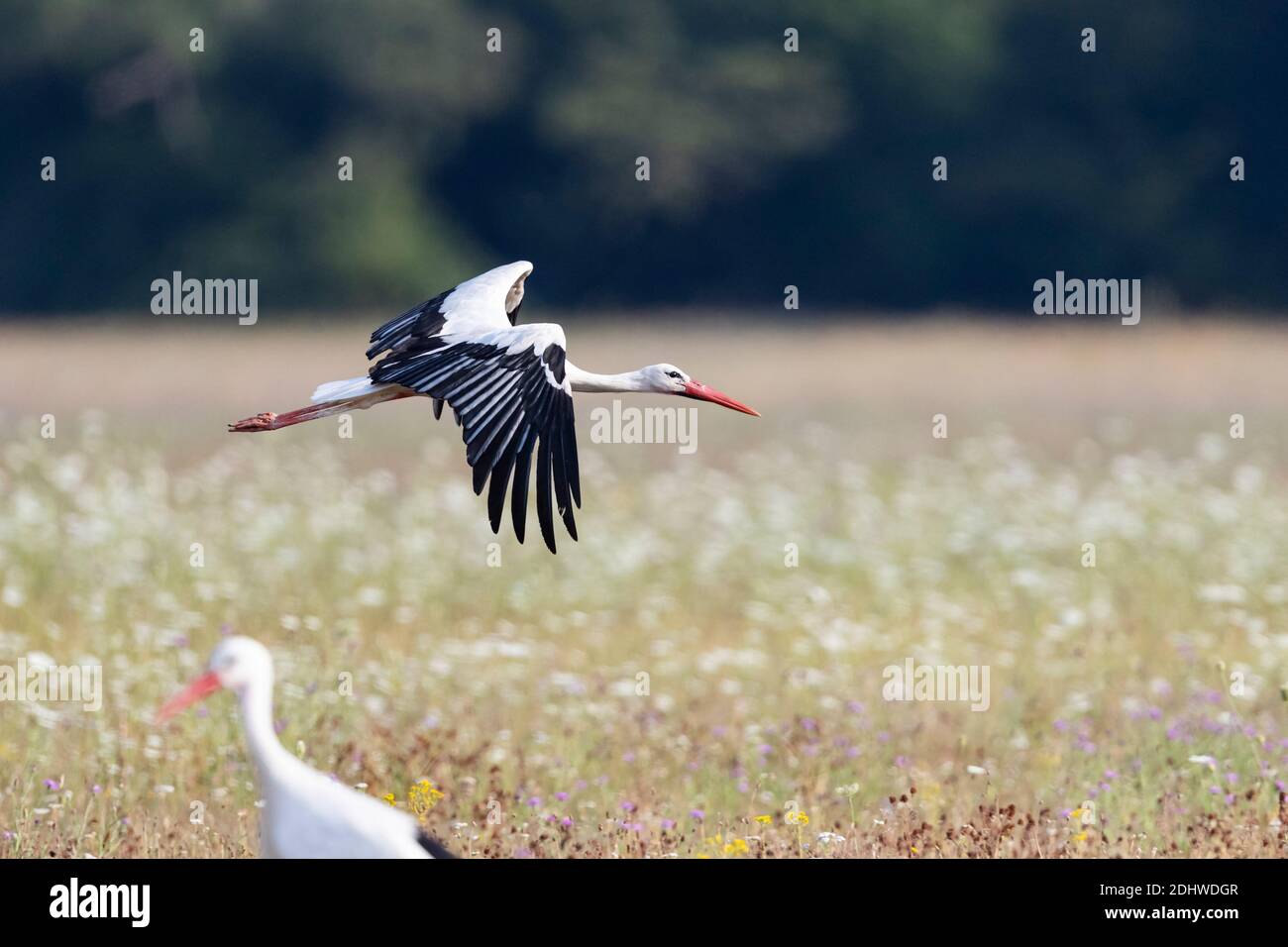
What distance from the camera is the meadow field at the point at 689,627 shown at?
602cm

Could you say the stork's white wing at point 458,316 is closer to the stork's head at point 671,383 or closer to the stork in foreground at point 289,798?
the stork's head at point 671,383

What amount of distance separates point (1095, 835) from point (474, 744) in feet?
6.42

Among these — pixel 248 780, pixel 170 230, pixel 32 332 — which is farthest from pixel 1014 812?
pixel 170 230

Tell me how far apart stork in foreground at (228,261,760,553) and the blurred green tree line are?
23862mm

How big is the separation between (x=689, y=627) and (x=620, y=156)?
23.7m

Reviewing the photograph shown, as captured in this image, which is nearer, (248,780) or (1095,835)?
(1095,835)

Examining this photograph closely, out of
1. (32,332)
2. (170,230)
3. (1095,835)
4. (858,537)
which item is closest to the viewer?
(1095,835)

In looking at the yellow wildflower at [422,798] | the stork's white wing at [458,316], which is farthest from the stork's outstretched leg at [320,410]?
the yellow wildflower at [422,798]

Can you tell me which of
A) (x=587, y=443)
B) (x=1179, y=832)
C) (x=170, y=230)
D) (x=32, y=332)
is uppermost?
(x=170, y=230)

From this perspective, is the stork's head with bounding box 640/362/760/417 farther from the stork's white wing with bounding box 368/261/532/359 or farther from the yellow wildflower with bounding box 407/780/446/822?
the yellow wildflower with bounding box 407/780/446/822

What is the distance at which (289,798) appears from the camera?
4.30 metres

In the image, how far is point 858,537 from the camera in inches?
418

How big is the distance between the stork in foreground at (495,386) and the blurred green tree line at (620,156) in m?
23.9
